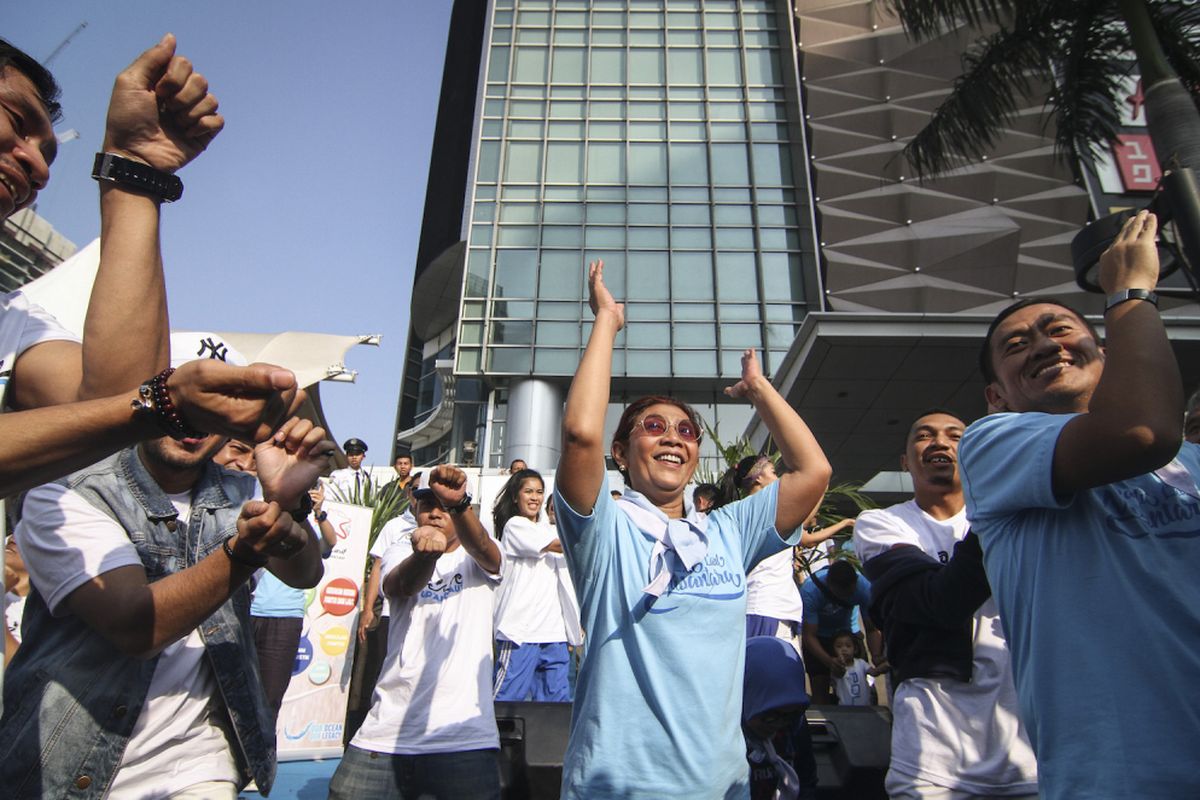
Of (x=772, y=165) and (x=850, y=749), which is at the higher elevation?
(x=772, y=165)

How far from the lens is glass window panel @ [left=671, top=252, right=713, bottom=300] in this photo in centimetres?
2197

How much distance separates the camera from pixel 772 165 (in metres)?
23.1

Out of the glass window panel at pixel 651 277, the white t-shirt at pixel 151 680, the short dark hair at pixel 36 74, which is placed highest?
the glass window panel at pixel 651 277

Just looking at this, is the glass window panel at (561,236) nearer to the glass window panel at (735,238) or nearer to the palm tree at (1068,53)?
the glass window panel at (735,238)

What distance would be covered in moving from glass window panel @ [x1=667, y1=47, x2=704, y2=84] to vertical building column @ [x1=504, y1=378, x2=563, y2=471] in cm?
1148

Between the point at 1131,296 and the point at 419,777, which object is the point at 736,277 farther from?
the point at 1131,296

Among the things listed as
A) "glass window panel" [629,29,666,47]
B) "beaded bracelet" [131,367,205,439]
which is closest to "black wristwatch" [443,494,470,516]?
"beaded bracelet" [131,367,205,439]

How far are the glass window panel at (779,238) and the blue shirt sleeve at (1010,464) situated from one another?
70.7 ft

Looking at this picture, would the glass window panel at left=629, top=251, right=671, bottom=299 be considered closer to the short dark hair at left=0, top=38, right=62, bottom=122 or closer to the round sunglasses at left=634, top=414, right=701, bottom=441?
the round sunglasses at left=634, top=414, right=701, bottom=441

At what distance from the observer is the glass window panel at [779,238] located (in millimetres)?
22344

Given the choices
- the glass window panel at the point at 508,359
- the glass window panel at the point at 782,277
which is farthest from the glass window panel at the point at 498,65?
the glass window panel at the point at 782,277

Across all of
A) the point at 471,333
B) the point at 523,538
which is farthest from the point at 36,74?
the point at 471,333

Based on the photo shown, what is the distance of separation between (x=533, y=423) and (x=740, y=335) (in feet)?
21.9

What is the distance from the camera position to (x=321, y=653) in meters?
6.27
